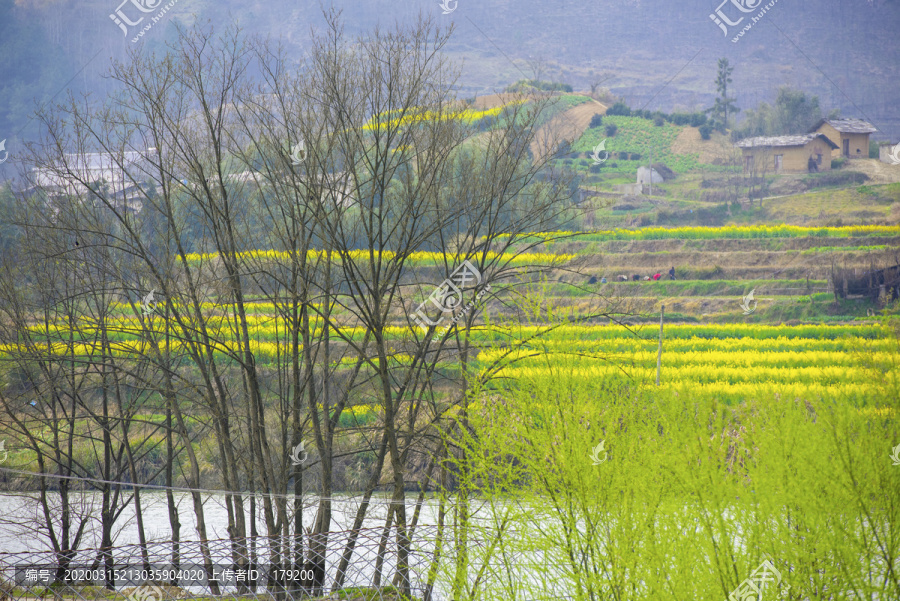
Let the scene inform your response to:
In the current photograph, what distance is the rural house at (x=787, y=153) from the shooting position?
55688 millimetres

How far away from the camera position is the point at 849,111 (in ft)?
239

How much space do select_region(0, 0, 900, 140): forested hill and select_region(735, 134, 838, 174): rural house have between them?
406 inches

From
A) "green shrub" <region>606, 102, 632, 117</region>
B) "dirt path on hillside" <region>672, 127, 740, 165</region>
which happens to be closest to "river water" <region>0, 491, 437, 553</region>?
"dirt path on hillside" <region>672, 127, 740, 165</region>

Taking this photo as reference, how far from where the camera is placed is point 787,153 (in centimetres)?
5909

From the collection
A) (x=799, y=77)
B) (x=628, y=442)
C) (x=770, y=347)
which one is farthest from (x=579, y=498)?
(x=799, y=77)

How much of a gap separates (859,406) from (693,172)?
60961 millimetres

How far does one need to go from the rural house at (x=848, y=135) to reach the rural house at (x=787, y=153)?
541 mm

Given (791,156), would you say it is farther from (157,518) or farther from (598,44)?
(598,44)

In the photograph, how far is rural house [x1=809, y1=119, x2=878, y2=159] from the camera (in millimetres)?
53344

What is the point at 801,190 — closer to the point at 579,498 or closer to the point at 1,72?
the point at 579,498
